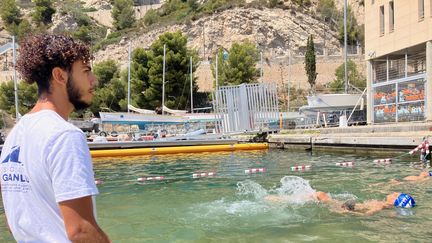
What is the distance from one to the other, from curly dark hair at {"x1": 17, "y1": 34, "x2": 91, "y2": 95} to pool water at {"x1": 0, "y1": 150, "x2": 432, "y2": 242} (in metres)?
5.96

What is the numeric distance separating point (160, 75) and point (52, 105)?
57362 millimetres

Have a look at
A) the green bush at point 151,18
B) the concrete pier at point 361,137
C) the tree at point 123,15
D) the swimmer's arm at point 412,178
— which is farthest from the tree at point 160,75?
the tree at point 123,15

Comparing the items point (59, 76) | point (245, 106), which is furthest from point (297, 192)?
point (245, 106)

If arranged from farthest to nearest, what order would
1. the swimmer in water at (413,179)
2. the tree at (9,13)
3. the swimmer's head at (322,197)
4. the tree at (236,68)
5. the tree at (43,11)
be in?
the tree at (43,11) → the tree at (9,13) → the tree at (236,68) → the swimmer in water at (413,179) → the swimmer's head at (322,197)

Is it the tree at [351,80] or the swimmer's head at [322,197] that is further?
the tree at [351,80]

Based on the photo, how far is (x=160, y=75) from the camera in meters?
58.9

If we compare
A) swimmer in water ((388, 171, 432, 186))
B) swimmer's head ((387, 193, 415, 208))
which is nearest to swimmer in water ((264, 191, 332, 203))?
swimmer's head ((387, 193, 415, 208))

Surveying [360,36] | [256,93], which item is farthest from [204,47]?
[256,93]

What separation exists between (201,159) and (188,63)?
3940 centimetres

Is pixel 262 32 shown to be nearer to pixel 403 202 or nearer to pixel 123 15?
pixel 123 15

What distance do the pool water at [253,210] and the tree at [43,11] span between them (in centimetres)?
10988

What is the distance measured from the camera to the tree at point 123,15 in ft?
371

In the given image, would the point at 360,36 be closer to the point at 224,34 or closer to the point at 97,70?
the point at 224,34

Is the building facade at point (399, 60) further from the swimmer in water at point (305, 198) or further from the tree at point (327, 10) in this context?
the tree at point (327, 10)
